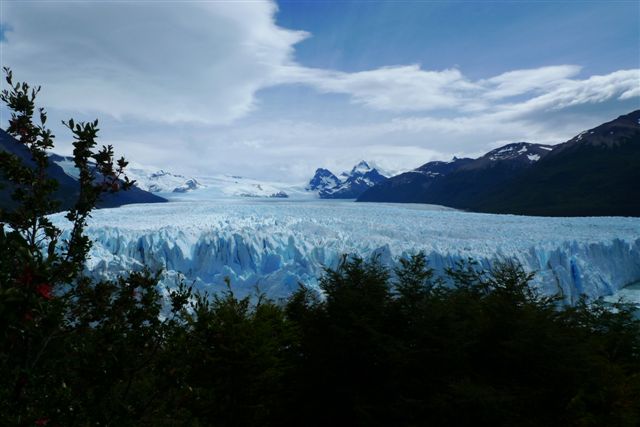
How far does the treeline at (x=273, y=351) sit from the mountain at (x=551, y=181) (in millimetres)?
87122

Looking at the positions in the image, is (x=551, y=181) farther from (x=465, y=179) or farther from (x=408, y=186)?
(x=408, y=186)

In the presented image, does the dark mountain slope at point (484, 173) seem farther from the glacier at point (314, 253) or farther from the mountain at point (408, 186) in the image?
the glacier at point (314, 253)

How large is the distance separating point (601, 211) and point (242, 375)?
94.5 m

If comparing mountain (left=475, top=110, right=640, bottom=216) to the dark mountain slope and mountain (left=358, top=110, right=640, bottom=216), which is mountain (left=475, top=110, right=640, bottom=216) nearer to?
mountain (left=358, top=110, right=640, bottom=216)

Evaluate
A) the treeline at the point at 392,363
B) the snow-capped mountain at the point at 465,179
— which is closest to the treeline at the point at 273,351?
the treeline at the point at 392,363

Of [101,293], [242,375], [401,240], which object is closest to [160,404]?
[101,293]

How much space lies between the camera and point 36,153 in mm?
4203

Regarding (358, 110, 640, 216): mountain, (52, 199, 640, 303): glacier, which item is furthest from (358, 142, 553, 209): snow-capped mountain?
(52, 199, 640, 303): glacier

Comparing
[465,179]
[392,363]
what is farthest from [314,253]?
[465,179]

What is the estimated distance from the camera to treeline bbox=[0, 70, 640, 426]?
3.95 metres

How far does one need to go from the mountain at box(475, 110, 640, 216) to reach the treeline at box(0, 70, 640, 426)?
86.9 meters

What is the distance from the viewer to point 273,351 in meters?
10.3

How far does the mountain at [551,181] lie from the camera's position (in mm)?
92375

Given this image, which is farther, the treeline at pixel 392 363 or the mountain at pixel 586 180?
the mountain at pixel 586 180
